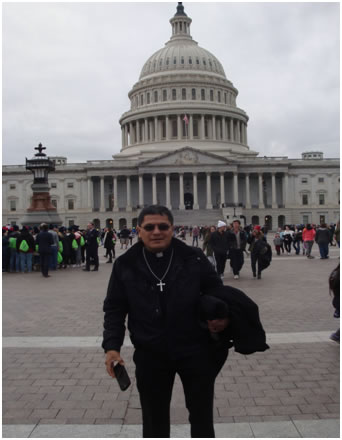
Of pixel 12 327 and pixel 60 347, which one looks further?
pixel 12 327

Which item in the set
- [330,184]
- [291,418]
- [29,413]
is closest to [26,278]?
[29,413]

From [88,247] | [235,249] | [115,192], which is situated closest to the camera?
[235,249]

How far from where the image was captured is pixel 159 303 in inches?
153

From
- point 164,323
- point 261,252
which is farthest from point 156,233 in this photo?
point 261,252

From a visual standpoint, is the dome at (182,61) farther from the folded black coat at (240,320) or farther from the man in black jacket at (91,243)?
the folded black coat at (240,320)

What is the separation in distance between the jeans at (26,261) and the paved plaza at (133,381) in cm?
915

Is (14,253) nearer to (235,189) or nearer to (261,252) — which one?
(261,252)

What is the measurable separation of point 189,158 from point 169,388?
84.3 meters

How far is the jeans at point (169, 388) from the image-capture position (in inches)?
150

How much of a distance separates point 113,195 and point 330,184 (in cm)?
3980

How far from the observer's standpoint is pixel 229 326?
3.82 meters

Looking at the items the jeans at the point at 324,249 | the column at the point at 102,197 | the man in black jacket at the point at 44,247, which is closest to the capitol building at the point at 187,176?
the column at the point at 102,197

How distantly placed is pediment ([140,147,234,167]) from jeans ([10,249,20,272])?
2658 inches

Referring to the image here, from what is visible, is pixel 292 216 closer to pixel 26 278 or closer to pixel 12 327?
pixel 26 278
